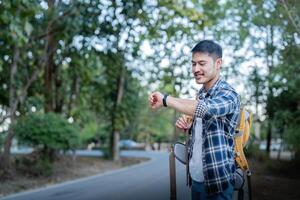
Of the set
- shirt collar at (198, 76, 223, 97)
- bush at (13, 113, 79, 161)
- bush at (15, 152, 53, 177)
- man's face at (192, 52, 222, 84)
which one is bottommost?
bush at (15, 152, 53, 177)


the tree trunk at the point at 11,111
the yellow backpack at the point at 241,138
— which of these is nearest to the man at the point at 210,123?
the yellow backpack at the point at 241,138

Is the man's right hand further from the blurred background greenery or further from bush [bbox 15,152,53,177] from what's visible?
bush [bbox 15,152,53,177]

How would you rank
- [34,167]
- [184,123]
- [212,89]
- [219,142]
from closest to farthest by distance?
1. [219,142]
2. [212,89]
3. [184,123]
4. [34,167]

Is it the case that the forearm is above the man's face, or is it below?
below

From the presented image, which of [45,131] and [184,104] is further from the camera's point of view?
[45,131]

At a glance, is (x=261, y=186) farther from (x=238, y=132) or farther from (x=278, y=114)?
(x=278, y=114)

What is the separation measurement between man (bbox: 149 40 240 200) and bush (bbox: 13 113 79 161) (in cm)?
1506

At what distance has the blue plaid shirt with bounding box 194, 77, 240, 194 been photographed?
2.76 metres

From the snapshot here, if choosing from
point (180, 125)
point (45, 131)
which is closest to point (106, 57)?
point (45, 131)

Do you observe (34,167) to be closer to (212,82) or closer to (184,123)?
(184,123)

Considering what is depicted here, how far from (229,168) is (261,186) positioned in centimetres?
403

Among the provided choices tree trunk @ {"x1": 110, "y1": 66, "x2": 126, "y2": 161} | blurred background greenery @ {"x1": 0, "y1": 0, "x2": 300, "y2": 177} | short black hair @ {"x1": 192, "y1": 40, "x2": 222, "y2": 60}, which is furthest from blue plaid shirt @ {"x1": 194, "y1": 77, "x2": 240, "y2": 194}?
tree trunk @ {"x1": 110, "y1": 66, "x2": 126, "y2": 161}

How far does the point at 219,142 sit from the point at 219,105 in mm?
235

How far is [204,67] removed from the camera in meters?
2.88
